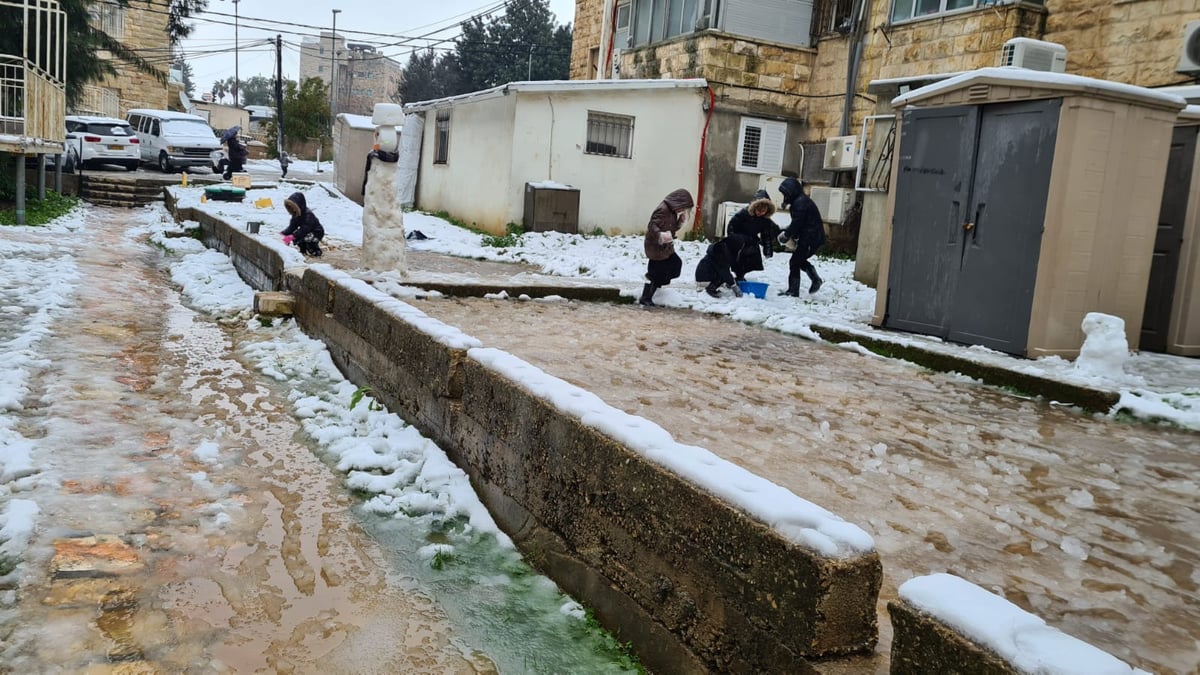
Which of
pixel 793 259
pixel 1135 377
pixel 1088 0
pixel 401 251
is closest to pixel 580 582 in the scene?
pixel 1135 377

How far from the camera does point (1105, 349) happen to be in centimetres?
644

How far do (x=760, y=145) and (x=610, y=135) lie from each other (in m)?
3.11

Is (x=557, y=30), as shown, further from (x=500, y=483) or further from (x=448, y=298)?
(x=500, y=483)

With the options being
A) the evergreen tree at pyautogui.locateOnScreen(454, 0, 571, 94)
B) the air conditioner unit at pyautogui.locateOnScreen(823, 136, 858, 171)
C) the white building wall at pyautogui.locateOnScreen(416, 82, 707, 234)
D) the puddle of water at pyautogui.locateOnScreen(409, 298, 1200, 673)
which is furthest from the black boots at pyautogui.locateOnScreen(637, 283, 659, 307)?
the evergreen tree at pyautogui.locateOnScreen(454, 0, 571, 94)

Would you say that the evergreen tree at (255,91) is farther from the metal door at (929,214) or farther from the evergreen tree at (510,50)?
the metal door at (929,214)

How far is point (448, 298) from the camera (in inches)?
363

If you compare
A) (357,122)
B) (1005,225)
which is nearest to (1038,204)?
(1005,225)

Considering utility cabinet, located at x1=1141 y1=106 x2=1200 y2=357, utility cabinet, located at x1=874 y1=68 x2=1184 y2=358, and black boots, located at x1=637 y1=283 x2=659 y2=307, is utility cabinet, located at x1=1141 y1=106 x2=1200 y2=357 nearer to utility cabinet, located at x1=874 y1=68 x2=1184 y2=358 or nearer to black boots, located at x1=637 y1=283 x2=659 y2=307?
utility cabinet, located at x1=874 y1=68 x2=1184 y2=358

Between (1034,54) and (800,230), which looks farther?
(1034,54)

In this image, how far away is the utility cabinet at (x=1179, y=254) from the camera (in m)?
7.76

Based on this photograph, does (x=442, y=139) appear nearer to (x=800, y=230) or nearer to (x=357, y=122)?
(x=357, y=122)

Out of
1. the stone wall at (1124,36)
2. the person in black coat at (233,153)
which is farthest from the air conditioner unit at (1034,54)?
the person in black coat at (233,153)

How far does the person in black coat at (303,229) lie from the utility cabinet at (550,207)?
198 inches

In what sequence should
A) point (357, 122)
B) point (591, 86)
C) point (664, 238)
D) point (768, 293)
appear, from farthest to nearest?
point (357, 122) < point (591, 86) < point (768, 293) < point (664, 238)
